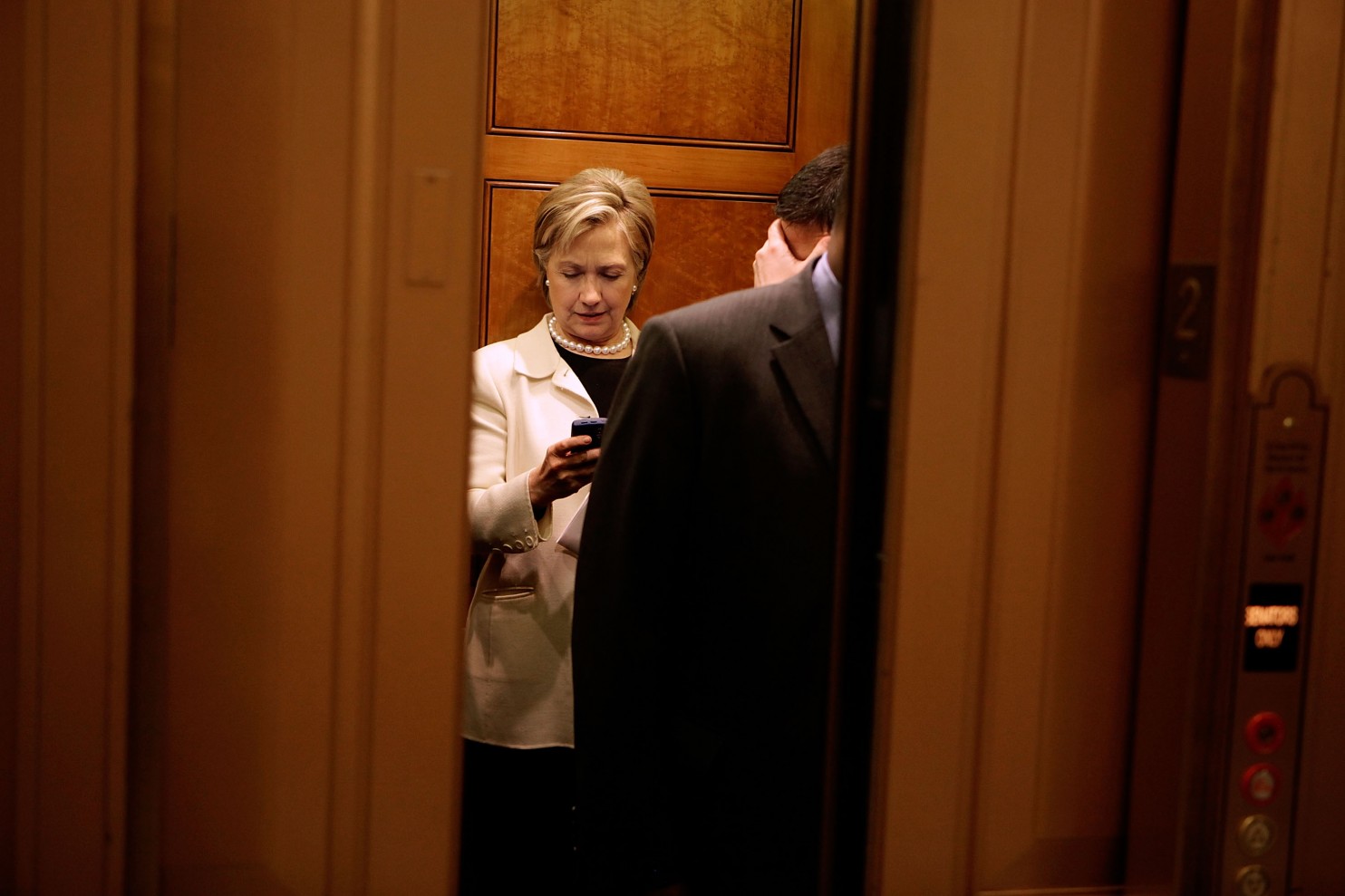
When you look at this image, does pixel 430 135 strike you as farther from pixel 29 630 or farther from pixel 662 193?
pixel 662 193

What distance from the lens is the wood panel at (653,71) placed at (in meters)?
2.58

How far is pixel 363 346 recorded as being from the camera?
0.95 m

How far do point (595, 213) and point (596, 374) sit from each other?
1.04 feet

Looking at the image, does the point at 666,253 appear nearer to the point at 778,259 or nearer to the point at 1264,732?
the point at 778,259

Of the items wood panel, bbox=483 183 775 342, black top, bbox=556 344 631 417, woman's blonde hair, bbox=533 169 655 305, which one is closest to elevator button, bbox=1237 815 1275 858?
black top, bbox=556 344 631 417

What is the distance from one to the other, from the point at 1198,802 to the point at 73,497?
3.34 ft

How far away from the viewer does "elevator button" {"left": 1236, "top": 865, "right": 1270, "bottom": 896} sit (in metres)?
1.06

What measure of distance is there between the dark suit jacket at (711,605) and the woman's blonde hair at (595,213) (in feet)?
3.02

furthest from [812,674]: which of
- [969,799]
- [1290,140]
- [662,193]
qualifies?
[662,193]

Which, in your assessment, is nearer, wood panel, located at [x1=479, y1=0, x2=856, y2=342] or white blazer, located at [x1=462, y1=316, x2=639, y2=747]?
white blazer, located at [x1=462, y1=316, x2=639, y2=747]

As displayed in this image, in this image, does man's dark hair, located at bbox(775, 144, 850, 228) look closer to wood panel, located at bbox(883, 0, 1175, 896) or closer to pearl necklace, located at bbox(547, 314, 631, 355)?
pearl necklace, located at bbox(547, 314, 631, 355)

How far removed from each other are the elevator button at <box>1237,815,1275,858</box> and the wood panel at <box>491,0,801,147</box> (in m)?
1.94

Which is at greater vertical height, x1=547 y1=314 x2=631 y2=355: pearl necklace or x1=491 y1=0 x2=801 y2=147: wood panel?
x1=491 y1=0 x2=801 y2=147: wood panel

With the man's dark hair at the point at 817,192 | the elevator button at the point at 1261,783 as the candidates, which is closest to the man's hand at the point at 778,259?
the man's dark hair at the point at 817,192
